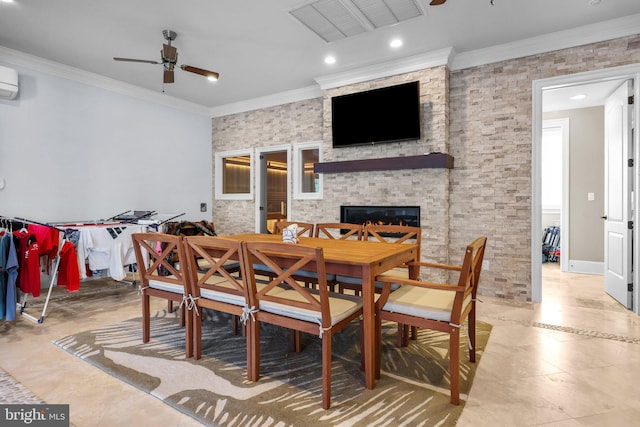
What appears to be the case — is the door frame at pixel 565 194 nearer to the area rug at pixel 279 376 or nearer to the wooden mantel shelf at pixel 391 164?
the wooden mantel shelf at pixel 391 164

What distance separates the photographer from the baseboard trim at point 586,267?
5164 millimetres

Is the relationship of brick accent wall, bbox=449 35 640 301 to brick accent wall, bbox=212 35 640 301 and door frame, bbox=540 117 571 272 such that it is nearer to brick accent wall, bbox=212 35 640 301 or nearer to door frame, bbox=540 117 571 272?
brick accent wall, bbox=212 35 640 301

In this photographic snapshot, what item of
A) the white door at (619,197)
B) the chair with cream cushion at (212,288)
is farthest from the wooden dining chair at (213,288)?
the white door at (619,197)

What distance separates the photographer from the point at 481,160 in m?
3.95

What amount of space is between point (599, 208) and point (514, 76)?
295 cm

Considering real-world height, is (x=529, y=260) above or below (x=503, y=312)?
above

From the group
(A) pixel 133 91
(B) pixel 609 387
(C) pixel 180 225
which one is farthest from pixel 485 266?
(A) pixel 133 91

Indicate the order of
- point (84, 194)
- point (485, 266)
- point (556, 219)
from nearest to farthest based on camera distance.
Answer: point (485, 266)
point (84, 194)
point (556, 219)

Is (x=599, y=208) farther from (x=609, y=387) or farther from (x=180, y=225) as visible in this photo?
(x=180, y=225)

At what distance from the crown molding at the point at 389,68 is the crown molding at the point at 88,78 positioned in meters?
2.59

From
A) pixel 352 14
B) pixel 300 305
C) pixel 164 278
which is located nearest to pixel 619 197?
pixel 352 14

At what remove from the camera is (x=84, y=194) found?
460cm

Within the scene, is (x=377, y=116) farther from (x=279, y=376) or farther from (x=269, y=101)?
(x=279, y=376)

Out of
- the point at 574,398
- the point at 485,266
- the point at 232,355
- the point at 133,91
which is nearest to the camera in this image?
the point at 574,398
